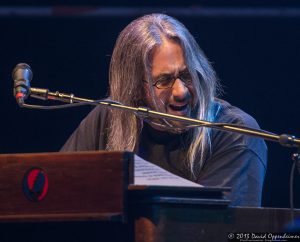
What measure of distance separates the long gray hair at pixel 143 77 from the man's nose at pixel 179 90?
5 cm

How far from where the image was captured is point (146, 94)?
3248 millimetres

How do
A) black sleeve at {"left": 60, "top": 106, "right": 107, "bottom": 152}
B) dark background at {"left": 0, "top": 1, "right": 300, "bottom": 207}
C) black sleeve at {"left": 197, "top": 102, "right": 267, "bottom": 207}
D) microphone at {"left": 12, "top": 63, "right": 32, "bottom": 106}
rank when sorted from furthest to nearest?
dark background at {"left": 0, "top": 1, "right": 300, "bottom": 207}
black sleeve at {"left": 60, "top": 106, "right": 107, "bottom": 152}
black sleeve at {"left": 197, "top": 102, "right": 267, "bottom": 207}
microphone at {"left": 12, "top": 63, "right": 32, "bottom": 106}

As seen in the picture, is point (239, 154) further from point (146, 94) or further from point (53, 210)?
point (53, 210)

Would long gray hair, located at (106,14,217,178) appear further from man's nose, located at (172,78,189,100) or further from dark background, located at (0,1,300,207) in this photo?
dark background, located at (0,1,300,207)

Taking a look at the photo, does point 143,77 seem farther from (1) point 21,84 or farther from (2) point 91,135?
(1) point 21,84

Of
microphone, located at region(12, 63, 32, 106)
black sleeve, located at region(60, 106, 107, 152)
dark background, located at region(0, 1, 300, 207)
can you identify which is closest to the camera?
microphone, located at region(12, 63, 32, 106)

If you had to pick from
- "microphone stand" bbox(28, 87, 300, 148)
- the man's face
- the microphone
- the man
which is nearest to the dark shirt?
the man

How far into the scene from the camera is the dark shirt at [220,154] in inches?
113

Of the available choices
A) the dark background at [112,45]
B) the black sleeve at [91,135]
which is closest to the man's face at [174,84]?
the black sleeve at [91,135]

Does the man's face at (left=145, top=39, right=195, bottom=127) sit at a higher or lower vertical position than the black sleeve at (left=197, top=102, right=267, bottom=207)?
higher

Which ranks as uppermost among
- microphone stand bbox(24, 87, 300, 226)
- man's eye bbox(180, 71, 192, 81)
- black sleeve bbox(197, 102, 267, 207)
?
man's eye bbox(180, 71, 192, 81)

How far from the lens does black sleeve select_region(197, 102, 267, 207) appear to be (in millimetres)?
2840

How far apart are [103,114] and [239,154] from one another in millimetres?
742

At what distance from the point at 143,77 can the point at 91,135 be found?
1.22 feet
